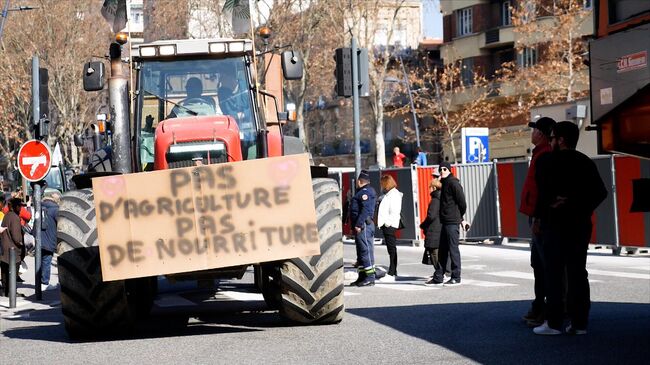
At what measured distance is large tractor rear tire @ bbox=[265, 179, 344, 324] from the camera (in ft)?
38.5

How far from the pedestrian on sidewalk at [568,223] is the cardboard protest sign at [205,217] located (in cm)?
216

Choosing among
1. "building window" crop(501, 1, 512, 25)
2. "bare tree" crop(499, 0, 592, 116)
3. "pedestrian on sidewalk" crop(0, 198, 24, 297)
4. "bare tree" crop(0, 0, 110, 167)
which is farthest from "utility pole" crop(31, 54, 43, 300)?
"building window" crop(501, 1, 512, 25)

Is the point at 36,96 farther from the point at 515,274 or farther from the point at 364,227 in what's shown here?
the point at 515,274

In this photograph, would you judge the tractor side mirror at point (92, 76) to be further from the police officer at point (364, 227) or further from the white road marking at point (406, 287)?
the police officer at point (364, 227)

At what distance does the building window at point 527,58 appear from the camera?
5702 centimetres

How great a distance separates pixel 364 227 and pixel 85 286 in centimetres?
765

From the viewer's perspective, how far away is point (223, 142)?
483 inches

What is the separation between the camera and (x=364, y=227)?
61.5 feet

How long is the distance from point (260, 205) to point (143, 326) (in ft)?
8.88

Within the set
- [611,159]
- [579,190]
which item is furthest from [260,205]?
[611,159]

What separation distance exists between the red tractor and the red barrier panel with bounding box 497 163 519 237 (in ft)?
51.8

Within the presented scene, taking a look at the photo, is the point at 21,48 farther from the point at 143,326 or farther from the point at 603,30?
the point at 603,30

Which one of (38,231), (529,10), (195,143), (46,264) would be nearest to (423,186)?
(46,264)

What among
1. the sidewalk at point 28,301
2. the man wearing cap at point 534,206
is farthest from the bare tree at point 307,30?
the man wearing cap at point 534,206
